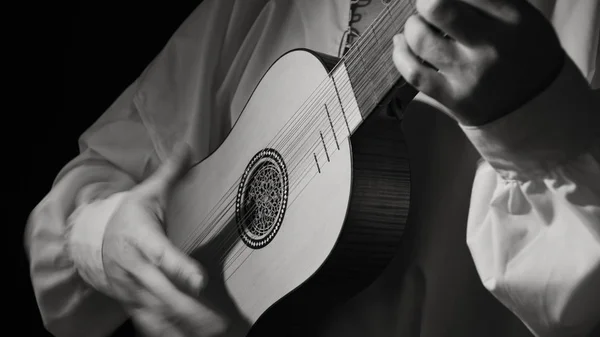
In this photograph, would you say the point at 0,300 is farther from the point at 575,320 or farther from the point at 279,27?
the point at 575,320

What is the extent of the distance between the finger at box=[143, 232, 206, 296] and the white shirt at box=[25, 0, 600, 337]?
161mm

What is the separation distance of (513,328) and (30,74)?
42.0 inches

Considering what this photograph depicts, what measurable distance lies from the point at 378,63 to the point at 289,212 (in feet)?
0.73

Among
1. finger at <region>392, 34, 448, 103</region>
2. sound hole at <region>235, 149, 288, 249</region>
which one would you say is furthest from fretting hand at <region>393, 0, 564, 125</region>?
sound hole at <region>235, 149, 288, 249</region>

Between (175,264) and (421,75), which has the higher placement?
(421,75)

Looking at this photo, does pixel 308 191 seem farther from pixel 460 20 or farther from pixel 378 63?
pixel 460 20

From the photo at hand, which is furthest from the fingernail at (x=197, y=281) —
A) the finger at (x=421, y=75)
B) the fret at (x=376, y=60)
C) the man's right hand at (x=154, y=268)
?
the finger at (x=421, y=75)

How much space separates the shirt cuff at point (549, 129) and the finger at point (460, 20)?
8cm

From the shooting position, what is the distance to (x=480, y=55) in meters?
0.58

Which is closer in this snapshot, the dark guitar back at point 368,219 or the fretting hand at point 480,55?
the fretting hand at point 480,55

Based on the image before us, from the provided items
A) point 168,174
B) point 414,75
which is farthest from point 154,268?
point 414,75

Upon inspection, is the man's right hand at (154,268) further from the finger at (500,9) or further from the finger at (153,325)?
the finger at (500,9)

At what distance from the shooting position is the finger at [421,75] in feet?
2.01

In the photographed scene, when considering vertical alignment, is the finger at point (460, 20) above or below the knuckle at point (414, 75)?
above
